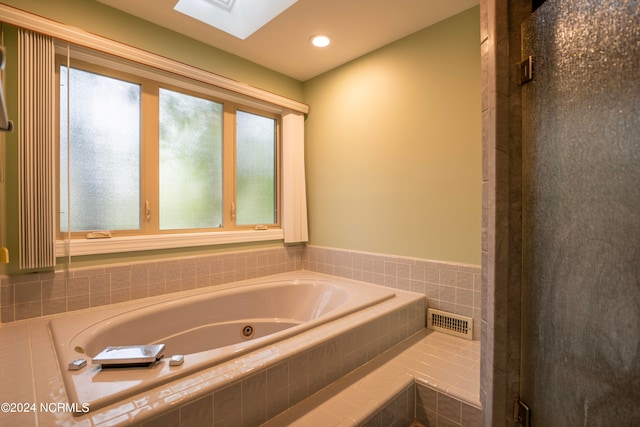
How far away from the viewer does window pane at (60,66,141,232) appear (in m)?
1.80

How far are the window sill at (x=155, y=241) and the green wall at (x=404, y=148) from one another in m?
0.66

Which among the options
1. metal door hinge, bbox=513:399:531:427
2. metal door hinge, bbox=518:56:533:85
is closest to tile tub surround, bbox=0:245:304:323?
metal door hinge, bbox=513:399:531:427

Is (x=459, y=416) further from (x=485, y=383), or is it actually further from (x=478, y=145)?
(x=478, y=145)

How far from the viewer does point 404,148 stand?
2221 millimetres

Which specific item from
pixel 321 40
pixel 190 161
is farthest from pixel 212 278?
pixel 321 40

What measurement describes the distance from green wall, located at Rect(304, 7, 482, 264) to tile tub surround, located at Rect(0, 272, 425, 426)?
31.7 inches

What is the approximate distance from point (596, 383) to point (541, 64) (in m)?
0.93

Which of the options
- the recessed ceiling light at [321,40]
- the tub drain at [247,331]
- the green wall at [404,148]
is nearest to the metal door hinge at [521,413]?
the green wall at [404,148]

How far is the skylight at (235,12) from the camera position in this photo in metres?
1.94

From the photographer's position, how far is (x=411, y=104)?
2172 millimetres

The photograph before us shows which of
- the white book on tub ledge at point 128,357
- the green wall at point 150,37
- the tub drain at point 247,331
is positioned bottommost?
the tub drain at point 247,331

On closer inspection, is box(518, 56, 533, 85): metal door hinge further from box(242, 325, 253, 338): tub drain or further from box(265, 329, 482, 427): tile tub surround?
box(242, 325, 253, 338): tub drain

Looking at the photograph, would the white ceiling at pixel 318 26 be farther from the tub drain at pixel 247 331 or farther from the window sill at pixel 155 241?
the tub drain at pixel 247 331

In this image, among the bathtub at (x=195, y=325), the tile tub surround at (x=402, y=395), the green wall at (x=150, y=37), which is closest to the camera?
the bathtub at (x=195, y=325)
